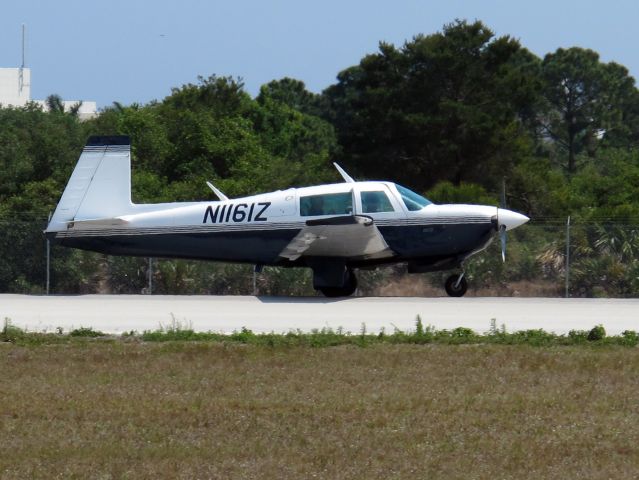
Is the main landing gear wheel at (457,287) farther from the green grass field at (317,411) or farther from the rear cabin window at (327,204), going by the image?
the green grass field at (317,411)

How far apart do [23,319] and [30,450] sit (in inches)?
351

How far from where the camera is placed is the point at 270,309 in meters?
18.6

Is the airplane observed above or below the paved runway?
above

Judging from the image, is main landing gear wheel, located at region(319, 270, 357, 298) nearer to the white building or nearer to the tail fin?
the tail fin

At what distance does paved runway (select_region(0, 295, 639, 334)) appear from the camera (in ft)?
52.8

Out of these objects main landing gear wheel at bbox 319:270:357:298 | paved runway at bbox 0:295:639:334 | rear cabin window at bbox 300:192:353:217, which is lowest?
paved runway at bbox 0:295:639:334

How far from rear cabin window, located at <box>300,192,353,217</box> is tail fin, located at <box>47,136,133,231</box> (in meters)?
3.11

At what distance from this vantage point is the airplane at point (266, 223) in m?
20.2

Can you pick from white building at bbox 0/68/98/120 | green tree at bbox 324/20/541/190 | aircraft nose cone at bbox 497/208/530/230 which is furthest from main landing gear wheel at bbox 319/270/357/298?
white building at bbox 0/68/98/120

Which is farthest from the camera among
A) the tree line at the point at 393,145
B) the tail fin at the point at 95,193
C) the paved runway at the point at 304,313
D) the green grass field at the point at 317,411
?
the tree line at the point at 393,145

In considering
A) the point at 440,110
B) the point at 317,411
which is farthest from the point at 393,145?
the point at 317,411

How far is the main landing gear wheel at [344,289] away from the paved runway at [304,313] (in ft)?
1.30

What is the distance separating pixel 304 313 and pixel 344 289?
3330 mm

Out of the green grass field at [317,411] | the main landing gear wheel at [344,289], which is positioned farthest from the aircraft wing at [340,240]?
the green grass field at [317,411]
